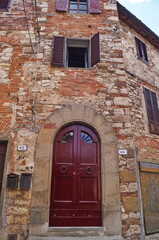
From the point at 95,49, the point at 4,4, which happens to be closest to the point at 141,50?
the point at 95,49

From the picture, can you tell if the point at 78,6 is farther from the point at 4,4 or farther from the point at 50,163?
the point at 50,163

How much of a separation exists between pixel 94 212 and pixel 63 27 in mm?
5560

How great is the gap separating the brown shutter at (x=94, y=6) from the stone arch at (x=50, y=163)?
3700 millimetres

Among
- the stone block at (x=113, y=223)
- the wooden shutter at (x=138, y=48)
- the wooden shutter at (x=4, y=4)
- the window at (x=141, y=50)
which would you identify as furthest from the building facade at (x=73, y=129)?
the window at (x=141, y=50)

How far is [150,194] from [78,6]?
668cm

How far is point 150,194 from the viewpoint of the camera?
4781 millimetres

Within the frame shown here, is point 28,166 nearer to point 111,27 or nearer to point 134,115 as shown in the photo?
point 134,115

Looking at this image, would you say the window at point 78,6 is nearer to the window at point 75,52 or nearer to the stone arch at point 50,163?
the window at point 75,52

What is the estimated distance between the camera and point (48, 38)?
5.55 metres

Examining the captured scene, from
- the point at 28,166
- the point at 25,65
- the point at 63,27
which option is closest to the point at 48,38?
the point at 63,27

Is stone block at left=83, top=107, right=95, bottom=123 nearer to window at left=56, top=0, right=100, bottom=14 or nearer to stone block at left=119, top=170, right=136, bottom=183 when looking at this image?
stone block at left=119, top=170, right=136, bottom=183

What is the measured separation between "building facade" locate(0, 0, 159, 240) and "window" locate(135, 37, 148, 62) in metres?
0.83

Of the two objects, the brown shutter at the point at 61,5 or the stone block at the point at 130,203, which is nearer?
the stone block at the point at 130,203

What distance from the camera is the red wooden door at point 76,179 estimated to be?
3951mm
